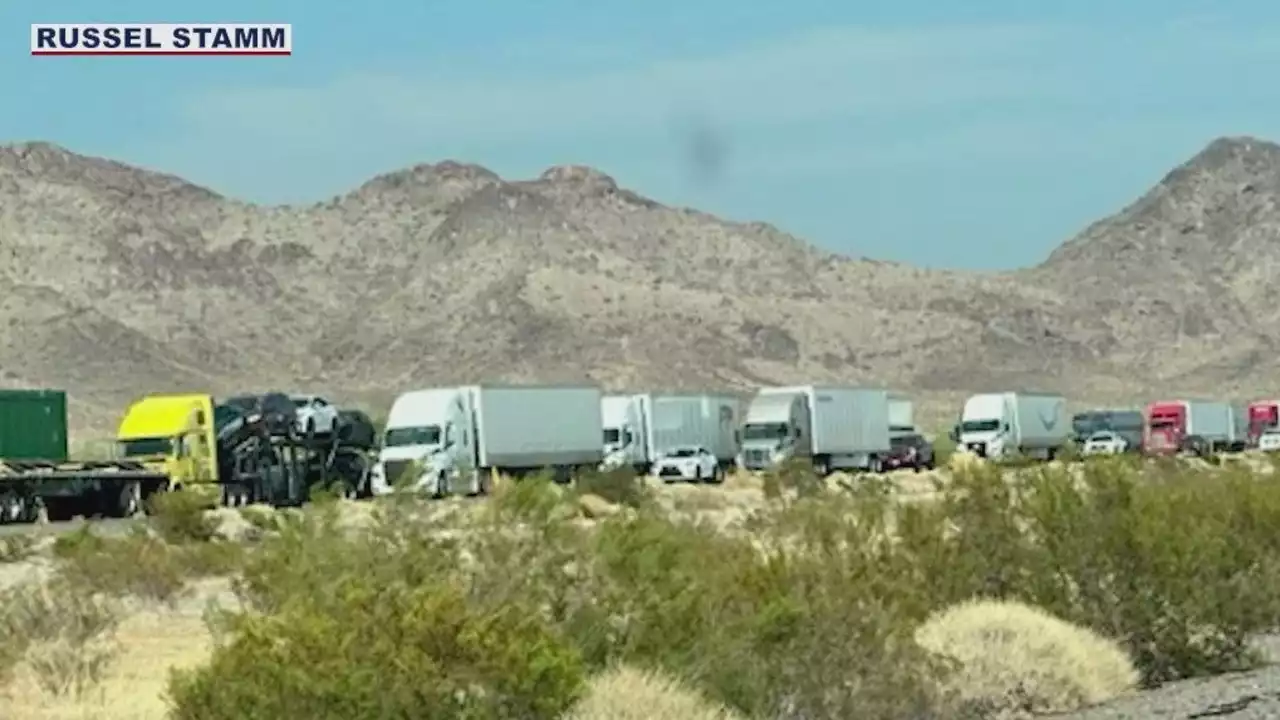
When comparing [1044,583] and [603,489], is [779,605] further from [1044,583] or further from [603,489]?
[603,489]

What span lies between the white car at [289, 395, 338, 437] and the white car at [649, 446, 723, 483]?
1998 cm

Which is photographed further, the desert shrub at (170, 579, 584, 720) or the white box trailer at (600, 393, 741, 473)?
the white box trailer at (600, 393, 741, 473)

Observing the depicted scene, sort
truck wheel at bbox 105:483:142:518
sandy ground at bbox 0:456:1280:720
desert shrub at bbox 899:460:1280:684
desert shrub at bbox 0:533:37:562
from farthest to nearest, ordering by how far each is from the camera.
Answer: truck wheel at bbox 105:483:142:518
desert shrub at bbox 0:533:37:562
desert shrub at bbox 899:460:1280:684
sandy ground at bbox 0:456:1280:720

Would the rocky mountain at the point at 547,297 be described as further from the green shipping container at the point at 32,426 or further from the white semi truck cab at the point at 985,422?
the green shipping container at the point at 32,426

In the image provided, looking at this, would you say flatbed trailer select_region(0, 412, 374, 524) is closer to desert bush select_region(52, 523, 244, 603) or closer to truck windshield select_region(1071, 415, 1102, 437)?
desert bush select_region(52, 523, 244, 603)

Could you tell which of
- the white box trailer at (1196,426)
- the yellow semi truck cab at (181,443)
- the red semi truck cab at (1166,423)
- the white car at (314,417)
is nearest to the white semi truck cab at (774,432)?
the white box trailer at (1196,426)

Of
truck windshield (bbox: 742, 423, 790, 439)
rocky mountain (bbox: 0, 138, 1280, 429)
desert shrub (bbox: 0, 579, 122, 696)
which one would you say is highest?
rocky mountain (bbox: 0, 138, 1280, 429)

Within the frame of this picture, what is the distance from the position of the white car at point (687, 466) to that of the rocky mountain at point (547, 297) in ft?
116

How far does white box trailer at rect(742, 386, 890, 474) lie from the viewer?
92000 millimetres

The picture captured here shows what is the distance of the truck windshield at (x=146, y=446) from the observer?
2618 inches

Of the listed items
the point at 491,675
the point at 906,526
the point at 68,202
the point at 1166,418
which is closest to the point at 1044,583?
the point at 906,526

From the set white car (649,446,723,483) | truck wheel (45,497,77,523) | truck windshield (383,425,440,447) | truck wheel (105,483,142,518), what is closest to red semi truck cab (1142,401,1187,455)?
white car (649,446,723,483)

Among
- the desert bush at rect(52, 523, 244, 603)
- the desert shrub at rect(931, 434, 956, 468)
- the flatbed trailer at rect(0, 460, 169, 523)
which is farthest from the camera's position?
the desert shrub at rect(931, 434, 956, 468)

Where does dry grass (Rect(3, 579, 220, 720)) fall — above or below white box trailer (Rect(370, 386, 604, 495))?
below
